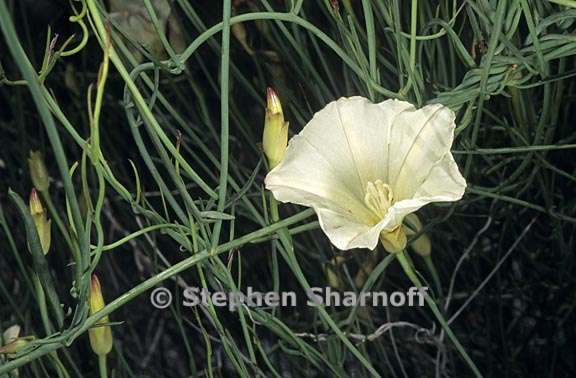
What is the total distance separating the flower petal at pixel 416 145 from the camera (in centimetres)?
51

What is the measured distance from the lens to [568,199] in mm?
780

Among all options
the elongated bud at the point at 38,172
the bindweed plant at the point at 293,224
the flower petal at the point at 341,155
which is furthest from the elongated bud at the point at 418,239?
the elongated bud at the point at 38,172

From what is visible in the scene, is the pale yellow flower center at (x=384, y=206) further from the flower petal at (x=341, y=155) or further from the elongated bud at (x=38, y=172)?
the elongated bud at (x=38, y=172)

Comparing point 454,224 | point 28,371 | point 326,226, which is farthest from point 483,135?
point 28,371

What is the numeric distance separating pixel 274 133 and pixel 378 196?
68 millimetres

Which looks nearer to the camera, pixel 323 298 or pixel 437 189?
pixel 437 189

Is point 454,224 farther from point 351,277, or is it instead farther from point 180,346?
point 180,346

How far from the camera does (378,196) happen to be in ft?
1.77

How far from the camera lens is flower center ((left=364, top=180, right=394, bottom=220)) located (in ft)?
1.76

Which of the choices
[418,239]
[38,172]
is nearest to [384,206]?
[418,239]

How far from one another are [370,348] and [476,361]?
0.28 feet

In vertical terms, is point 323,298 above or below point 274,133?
below

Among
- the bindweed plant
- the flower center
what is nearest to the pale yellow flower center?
the flower center

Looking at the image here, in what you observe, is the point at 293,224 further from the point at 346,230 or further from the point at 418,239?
the point at 346,230
